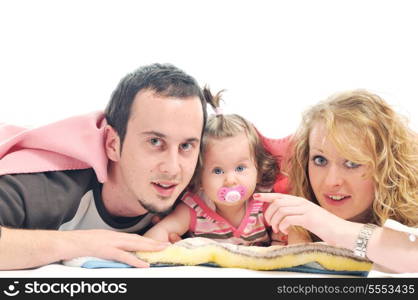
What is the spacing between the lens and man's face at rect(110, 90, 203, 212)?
1477 millimetres

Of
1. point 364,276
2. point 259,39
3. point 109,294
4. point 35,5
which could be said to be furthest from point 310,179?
point 35,5

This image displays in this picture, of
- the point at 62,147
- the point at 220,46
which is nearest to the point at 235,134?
the point at 62,147

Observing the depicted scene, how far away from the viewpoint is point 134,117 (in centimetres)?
152

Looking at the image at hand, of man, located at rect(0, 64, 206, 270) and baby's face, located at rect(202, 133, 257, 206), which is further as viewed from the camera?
baby's face, located at rect(202, 133, 257, 206)

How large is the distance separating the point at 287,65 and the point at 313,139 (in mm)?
750

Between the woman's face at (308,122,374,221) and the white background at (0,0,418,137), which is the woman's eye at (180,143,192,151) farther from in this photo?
the white background at (0,0,418,137)

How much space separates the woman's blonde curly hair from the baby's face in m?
0.22

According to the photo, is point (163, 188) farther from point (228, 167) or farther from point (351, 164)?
point (351, 164)

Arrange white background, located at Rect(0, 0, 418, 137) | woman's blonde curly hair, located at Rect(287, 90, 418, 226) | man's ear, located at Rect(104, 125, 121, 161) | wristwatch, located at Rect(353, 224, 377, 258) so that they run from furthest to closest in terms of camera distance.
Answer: white background, located at Rect(0, 0, 418, 137) → man's ear, located at Rect(104, 125, 121, 161) → woman's blonde curly hair, located at Rect(287, 90, 418, 226) → wristwatch, located at Rect(353, 224, 377, 258)

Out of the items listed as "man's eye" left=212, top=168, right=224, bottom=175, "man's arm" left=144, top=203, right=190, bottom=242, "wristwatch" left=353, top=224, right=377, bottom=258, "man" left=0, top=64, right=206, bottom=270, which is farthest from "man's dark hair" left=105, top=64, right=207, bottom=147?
"wristwatch" left=353, top=224, right=377, bottom=258

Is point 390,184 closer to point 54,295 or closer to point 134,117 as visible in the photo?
point 134,117

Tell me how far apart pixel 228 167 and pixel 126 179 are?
0.93ft

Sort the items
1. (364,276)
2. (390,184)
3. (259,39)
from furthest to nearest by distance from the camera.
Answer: (259,39) < (390,184) < (364,276)

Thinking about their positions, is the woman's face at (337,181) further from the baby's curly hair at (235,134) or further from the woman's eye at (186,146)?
the woman's eye at (186,146)
